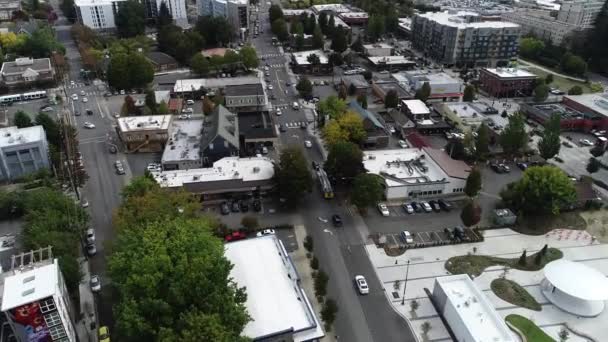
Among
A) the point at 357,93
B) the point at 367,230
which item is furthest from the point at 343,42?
the point at 367,230

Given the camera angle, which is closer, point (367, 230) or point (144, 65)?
point (367, 230)

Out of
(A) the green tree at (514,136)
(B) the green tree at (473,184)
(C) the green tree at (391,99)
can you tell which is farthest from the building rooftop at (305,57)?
(B) the green tree at (473,184)

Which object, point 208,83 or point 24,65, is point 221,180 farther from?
point 24,65

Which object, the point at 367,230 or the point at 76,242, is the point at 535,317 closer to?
the point at 367,230

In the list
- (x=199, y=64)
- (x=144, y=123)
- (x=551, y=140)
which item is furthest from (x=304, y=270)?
(x=199, y=64)

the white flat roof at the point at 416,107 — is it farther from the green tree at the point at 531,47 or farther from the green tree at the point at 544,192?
the green tree at the point at 531,47

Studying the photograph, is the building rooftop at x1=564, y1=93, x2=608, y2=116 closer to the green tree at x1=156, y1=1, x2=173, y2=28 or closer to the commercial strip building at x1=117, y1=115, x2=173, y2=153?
the commercial strip building at x1=117, y1=115, x2=173, y2=153
